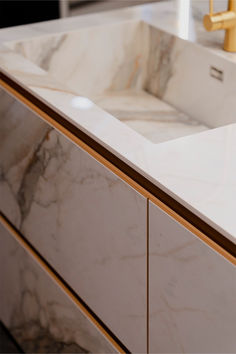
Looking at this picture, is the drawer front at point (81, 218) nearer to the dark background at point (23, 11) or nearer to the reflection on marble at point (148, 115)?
the reflection on marble at point (148, 115)

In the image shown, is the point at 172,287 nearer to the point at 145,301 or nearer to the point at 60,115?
the point at 145,301

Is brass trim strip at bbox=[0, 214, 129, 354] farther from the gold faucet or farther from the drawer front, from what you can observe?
the gold faucet

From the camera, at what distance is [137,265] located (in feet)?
2.82

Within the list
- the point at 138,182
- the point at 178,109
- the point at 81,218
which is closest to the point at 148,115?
the point at 178,109

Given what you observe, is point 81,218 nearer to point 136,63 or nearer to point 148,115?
point 148,115

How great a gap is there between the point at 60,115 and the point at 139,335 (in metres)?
0.35

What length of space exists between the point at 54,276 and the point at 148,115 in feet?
1.20

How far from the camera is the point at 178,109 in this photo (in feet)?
4.14

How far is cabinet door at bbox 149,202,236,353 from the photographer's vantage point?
27.8 inches

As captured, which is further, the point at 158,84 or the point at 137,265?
the point at 158,84

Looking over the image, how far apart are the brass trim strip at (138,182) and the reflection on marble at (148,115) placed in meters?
0.22

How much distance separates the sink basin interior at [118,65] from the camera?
125 cm

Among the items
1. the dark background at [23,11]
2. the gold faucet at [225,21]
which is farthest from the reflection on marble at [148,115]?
the dark background at [23,11]

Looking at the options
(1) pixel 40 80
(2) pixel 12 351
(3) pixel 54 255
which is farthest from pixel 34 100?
(2) pixel 12 351
